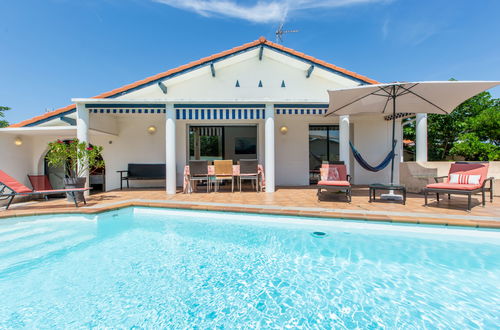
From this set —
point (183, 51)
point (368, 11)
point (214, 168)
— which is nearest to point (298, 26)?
point (368, 11)

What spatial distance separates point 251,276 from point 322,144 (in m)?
9.97

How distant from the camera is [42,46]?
1366cm

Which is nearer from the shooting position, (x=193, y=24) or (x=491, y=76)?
(x=193, y=24)

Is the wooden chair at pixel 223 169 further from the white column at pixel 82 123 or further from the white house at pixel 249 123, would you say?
the white column at pixel 82 123

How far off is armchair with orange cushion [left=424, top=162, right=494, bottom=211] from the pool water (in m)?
1.43

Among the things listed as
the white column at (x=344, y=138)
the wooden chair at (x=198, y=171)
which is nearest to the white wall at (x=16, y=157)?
the wooden chair at (x=198, y=171)

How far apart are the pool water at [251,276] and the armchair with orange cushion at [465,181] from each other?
1434 millimetres

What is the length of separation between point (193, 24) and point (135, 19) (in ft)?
12.0

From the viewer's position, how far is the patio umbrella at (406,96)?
20.0ft

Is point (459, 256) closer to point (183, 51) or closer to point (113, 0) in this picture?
point (113, 0)

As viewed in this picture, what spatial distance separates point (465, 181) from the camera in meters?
6.12

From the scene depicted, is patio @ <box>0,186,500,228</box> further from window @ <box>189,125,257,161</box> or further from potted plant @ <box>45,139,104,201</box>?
window @ <box>189,125,257,161</box>

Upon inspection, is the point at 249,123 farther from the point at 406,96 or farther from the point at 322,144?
the point at 406,96

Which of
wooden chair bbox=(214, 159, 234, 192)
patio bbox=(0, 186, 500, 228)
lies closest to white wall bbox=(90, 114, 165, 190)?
wooden chair bbox=(214, 159, 234, 192)
